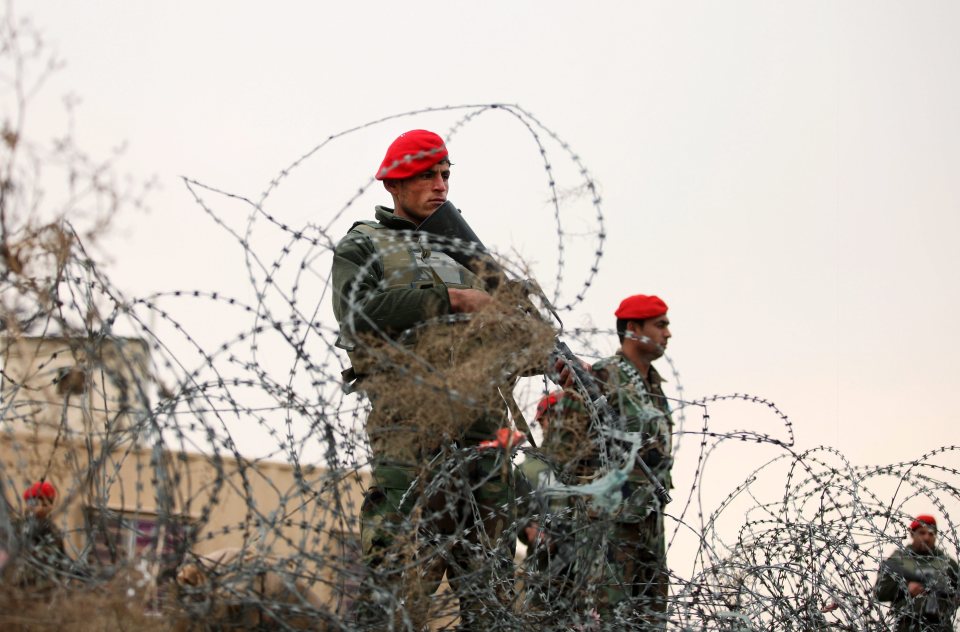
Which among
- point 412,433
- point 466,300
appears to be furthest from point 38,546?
point 466,300

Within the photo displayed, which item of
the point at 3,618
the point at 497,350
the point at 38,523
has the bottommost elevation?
the point at 3,618

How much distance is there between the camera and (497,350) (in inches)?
148

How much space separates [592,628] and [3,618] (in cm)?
172

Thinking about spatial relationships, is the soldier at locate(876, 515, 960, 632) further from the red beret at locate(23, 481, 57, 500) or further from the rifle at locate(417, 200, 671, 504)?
the red beret at locate(23, 481, 57, 500)

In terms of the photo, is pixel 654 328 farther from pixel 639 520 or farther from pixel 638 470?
pixel 639 520

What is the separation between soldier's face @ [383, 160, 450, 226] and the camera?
471cm

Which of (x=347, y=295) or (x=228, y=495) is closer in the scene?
(x=228, y=495)

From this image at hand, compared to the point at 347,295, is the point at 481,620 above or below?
below

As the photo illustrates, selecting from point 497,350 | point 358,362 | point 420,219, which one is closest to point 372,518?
point 358,362

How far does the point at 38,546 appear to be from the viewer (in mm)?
3215

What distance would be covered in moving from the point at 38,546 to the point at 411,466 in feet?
3.91

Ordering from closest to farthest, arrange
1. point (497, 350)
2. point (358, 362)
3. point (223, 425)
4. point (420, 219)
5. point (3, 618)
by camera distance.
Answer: point (3, 618)
point (223, 425)
point (497, 350)
point (358, 362)
point (420, 219)

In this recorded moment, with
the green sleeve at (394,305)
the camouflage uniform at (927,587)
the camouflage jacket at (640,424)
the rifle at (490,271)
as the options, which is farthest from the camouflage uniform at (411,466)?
the camouflage uniform at (927,587)

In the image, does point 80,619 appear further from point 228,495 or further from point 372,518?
point 372,518
